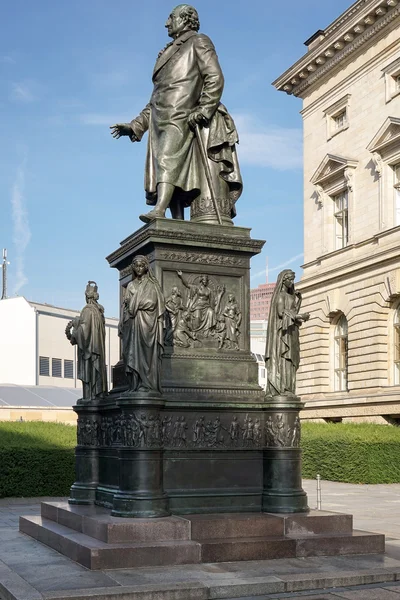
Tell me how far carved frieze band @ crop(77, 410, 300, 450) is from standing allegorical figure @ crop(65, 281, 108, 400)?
107 centimetres

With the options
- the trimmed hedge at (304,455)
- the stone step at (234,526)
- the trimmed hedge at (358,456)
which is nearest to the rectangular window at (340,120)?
the trimmed hedge at (304,455)

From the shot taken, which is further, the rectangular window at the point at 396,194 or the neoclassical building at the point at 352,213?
the rectangular window at the point at 396,194

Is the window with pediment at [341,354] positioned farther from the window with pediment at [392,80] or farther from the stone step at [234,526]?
the stone step at [234,526]

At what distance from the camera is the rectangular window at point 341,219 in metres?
46.5

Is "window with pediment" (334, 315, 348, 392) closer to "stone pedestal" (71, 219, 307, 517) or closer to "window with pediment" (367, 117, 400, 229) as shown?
"window with pediment" (367, 117, 400, 229)

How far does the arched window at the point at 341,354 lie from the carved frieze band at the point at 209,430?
3423 cm

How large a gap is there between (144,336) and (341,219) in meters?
37.2

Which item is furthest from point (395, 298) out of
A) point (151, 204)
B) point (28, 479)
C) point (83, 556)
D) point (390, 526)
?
point (83, 556)

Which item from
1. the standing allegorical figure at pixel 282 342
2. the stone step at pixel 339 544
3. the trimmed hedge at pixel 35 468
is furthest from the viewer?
the trimmed hedge at pixel 35 468

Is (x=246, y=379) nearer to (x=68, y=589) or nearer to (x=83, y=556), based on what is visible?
(x=83, y=556)

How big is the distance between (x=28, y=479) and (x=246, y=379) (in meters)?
11.5

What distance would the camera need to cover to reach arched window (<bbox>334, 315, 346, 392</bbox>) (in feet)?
151

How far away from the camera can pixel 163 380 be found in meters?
11.7

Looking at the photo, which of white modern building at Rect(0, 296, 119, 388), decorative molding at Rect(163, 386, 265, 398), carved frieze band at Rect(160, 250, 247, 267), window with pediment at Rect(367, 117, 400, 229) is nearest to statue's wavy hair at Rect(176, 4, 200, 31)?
carved frieze band at Rect(160, 250, 247, 267)
